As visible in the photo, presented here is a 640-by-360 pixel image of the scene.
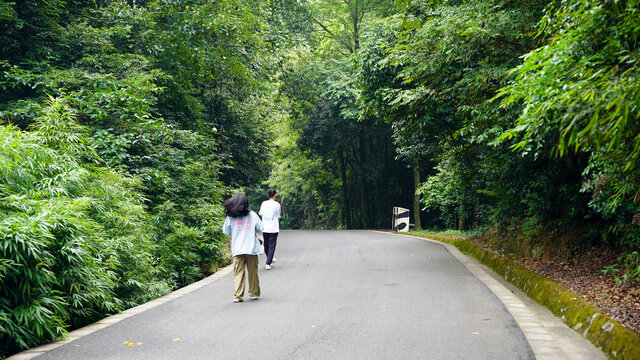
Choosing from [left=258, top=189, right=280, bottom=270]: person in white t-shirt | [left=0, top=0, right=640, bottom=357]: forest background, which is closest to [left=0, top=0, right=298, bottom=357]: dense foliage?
[left=0, top=0, right=640, bottom=357]: forest background

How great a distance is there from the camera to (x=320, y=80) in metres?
29.7

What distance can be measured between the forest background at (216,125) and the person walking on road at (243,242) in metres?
1.70

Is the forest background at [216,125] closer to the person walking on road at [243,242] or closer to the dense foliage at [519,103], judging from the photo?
the dense foliage at [519,103]

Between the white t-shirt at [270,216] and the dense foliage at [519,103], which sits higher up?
the dense foliage at [519,103]

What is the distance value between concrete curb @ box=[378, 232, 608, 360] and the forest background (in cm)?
143

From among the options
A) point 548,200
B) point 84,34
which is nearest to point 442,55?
point 548,200

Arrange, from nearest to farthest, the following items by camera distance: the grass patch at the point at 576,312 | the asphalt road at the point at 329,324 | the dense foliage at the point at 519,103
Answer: the dense foliage at the point at 519,103 < the grass patch at the point at 576,312 < the asphalt road at the point at 329,324

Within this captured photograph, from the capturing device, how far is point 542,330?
5.71 meters

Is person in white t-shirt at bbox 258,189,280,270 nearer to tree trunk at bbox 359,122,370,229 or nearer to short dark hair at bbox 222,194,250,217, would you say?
short dark hair at bbox 222,194,250,217

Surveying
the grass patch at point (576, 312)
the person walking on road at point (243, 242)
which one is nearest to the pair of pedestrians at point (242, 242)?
the person walking on road at point (243, 242)

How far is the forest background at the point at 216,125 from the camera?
4.08m

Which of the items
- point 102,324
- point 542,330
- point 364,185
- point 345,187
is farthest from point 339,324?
point 345,187

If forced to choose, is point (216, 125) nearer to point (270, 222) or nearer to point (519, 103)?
point (270, 222)

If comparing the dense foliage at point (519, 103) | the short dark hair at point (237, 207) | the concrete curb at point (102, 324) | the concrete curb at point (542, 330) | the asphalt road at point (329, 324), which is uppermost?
the dense foliage at point (519, 103)
